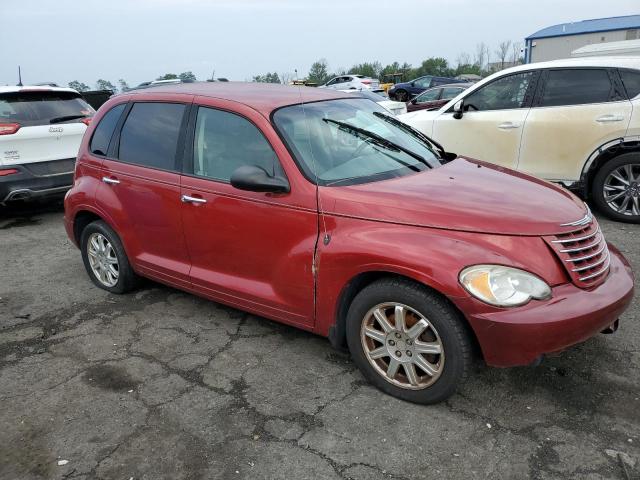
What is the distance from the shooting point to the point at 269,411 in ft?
9.79

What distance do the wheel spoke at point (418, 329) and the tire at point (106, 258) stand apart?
2635mm

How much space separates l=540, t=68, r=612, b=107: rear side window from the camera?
6078 millimetres

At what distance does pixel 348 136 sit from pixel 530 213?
132 cm

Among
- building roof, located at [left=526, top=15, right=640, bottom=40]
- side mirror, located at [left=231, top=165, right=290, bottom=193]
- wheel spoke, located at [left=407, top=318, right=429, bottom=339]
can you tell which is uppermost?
building roof, located at [left=526, top=15, right=640, bottom=40]

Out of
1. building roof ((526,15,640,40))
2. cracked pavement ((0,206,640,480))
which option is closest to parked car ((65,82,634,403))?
cracked pavement ((0,206,640,480))

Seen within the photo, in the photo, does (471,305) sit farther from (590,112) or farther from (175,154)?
(590,112)

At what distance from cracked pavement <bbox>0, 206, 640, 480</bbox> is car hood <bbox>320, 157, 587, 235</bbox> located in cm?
98

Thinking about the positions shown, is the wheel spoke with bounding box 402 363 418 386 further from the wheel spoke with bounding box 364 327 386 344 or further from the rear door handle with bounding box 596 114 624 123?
the rear door handle with bounding box 596 114 624 123

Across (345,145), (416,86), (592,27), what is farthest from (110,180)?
(592,27)

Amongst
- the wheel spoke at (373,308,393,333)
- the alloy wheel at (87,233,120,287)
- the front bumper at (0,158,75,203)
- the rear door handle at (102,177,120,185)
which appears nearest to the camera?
the wheel spoke at (373,308,393,333)

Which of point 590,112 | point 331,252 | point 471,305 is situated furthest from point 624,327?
point 590,112

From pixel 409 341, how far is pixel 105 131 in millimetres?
3119

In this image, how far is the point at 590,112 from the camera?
6.04m

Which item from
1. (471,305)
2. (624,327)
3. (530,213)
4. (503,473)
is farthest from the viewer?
(624,327)
